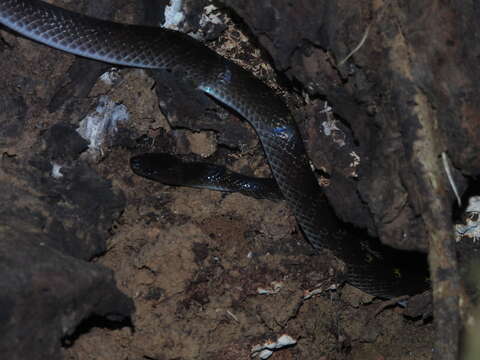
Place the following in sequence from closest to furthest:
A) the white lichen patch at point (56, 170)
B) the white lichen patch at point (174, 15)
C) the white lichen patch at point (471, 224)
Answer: the white lichen patch at point (56, 170)
the white lichen patch at point (471, 224)
the white lichen patch at point (174, 15)

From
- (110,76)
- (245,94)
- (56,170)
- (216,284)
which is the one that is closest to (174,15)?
(110,76)

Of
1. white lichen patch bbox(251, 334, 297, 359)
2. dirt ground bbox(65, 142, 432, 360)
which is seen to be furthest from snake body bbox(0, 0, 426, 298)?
white lichen patch bbox(251, 334, 297, 359)

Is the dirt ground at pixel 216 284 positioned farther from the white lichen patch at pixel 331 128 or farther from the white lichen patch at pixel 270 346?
the white lichen patch at pixel 331 128

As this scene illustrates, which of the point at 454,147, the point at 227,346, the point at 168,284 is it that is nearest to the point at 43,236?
the point at 168,284

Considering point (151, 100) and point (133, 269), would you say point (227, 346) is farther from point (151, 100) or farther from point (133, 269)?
point (151, 100)

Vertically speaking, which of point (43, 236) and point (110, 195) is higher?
point (110, 195)

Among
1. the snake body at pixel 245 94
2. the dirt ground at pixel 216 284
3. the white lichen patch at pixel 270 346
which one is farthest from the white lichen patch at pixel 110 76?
the white lichen patch at pixel 270 346
